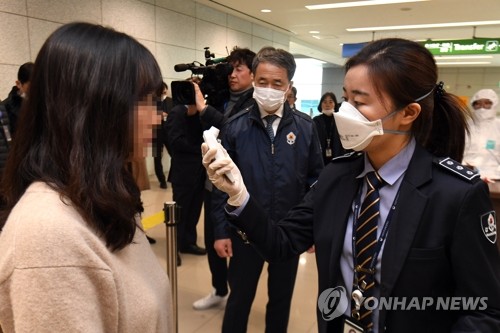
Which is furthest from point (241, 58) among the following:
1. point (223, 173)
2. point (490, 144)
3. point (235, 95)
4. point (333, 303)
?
point (490, 144)

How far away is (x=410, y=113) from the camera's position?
1015 mm

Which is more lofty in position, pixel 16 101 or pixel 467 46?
pixel 467 46

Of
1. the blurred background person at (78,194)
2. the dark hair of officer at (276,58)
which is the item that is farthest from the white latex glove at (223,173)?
the dark hair of officer at (276,58)

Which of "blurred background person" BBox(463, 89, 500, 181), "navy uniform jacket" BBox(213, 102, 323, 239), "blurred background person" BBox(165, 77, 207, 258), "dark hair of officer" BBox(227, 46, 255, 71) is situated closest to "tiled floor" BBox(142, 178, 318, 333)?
"blurred background person" BBox(165, 77, 207, 258)

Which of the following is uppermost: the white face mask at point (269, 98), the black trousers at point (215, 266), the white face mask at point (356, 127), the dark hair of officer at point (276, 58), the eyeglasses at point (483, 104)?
the dark hair of officer at point (276, 58)

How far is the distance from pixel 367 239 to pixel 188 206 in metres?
2.28

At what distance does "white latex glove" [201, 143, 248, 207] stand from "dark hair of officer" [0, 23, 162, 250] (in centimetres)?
27

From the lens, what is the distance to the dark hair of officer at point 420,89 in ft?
3.18

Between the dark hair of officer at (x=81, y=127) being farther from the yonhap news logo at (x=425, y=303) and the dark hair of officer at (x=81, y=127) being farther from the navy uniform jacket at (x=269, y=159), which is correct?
the navy uniform jacket at (x=269, y=159)

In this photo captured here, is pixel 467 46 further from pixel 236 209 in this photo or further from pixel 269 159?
pixel 236 209

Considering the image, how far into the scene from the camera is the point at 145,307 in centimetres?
80

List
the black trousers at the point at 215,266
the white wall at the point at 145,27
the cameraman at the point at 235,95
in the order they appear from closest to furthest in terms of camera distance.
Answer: the cameraman at the point at 235,95 → the black trousers at the point at 215,266 → the white wall at the point at 145,27

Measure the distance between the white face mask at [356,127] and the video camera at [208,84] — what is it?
49.6 inches

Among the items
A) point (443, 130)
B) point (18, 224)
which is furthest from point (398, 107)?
point (18, 224)
